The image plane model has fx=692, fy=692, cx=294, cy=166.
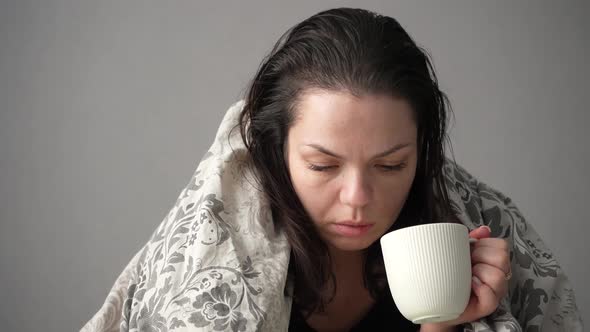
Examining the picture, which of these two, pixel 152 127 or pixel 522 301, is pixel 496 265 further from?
pixel 152 127

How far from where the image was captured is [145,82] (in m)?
1.78

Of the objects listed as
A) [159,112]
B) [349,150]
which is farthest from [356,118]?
[159,112]

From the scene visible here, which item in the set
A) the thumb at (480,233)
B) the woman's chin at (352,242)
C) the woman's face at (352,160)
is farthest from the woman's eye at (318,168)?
the thumb at (480,233)

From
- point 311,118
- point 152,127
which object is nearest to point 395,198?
point 311,118

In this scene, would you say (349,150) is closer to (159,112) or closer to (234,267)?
(234,267)

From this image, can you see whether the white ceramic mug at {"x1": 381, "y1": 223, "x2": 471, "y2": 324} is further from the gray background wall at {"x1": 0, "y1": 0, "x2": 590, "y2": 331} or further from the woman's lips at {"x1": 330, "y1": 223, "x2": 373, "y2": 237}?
the gray background wall at {"x1": 0, "y1": 0, "x2": 590, "y2": 331}

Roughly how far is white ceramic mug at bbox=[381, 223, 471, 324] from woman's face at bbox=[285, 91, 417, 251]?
0.12m

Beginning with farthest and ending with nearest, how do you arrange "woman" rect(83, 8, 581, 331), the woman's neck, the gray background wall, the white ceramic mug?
Result: the gray background wall < the woman's neck < "woman" rect(83, 8, 581, 331) < the white ceramic mug

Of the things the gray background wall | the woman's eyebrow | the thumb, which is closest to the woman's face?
the woman's eyebrow

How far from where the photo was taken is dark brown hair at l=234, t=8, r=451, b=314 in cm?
100

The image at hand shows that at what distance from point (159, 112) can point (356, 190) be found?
98 centimetres

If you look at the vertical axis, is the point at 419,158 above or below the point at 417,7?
below

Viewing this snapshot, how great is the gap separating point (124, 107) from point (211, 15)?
0.33 metres

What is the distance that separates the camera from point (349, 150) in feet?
3.06
